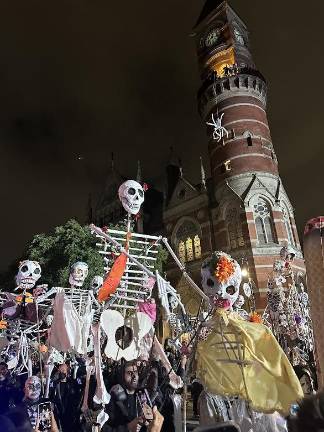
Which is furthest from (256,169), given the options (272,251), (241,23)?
(241,23)

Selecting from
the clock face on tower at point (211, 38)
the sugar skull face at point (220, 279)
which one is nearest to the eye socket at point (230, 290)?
the sugar skull face at point (220, 279)

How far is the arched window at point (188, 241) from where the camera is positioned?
87.2ft

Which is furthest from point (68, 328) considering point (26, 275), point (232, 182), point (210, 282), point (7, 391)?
point (232, 182)

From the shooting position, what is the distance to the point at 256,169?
24.7 metres

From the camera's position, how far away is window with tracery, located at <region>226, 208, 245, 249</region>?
23.6m

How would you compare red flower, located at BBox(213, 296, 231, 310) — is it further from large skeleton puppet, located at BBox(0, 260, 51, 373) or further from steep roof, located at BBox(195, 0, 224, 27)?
steep roof, located at BBox(195, 0, 224, 27)

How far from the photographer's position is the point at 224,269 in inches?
204

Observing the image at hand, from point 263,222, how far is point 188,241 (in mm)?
5931

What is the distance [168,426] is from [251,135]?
22718 mm

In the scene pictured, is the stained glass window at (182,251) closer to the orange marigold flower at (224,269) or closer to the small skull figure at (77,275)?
the small skull figure at (77,275)

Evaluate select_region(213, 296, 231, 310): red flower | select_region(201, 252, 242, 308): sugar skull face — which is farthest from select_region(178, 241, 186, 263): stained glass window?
select_region(213, 296, 231, 310): red flower

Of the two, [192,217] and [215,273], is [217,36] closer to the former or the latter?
[192,217]

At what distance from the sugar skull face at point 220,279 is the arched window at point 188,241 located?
20.9 m

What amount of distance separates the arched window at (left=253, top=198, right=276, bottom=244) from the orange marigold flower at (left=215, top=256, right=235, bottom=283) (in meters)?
18.6
